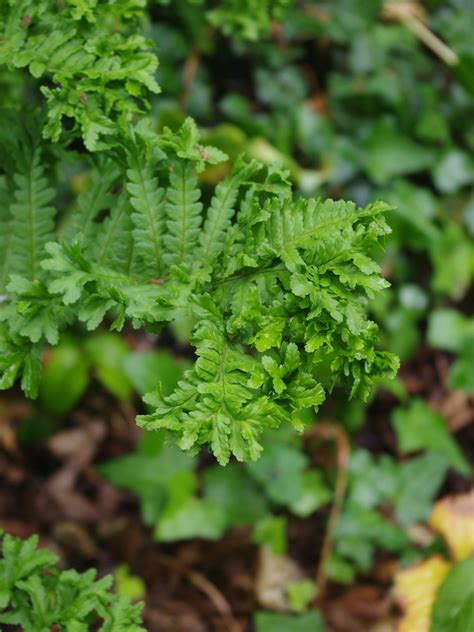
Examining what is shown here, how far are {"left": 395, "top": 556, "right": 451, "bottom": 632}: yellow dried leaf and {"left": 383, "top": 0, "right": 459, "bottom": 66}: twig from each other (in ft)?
7.61

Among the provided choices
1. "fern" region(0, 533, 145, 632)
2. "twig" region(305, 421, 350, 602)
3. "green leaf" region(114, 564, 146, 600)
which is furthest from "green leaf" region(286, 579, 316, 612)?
"fern" region(0, 533, 145, 632)

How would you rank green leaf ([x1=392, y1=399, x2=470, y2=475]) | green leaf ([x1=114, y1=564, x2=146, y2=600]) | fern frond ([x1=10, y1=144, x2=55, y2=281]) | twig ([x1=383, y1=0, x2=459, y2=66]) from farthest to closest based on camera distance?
twig ([x1=383, y1=0, x2=459, y2=66]) < green leaf ([x1=392, y1=399, x2=470, y2=475]) < green leaf ([x1=114, y1=564, x2=146, y2=600]) < fern frond ([x1=10, y1=144, x2=55, y2=281])

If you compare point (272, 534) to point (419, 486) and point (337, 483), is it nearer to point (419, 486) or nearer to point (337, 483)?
point (337, 483)

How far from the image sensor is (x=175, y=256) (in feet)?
5.87

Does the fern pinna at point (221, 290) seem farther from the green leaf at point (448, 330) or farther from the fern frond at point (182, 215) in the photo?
the green leaf at point (448, 330)

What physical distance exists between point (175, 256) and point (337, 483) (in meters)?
1.92

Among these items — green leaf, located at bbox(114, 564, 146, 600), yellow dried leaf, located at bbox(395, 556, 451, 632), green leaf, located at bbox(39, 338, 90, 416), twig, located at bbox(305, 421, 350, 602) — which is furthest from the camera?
twig, located at bbox(305, 421, 350, 602)

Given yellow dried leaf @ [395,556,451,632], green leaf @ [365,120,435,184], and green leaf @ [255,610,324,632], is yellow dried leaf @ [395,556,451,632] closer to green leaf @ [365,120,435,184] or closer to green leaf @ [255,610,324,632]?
green leaf @ [255,610,324,632]

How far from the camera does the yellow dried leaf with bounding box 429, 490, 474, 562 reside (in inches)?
117

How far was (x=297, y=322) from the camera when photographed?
5.26ft

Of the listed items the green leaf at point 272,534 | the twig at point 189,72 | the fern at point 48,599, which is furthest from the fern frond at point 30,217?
the twig at point 189,72

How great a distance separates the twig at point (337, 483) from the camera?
3.26m

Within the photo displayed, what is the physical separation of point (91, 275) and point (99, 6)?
27.5 inches

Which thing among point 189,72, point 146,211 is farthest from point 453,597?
point 189,72
